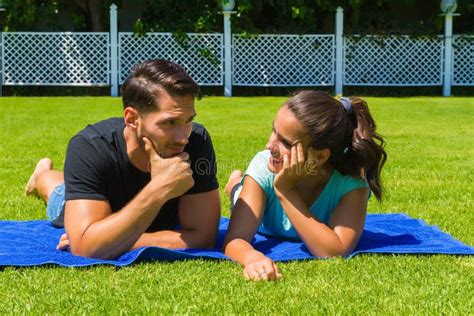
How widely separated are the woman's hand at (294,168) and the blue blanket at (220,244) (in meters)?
0.34

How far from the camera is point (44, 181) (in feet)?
18.3

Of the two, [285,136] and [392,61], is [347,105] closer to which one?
[285,136]

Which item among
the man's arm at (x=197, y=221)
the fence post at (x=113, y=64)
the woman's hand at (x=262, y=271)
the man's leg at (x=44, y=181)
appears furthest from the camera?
the fence post at (x=113, y=64)

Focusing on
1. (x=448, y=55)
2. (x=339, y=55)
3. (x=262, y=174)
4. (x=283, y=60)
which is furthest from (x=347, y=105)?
(x=448, y=55)

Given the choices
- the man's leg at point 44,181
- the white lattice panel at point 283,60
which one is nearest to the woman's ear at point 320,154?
the man's leg at point 44,181

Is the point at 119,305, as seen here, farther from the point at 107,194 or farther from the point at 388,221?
the point at 388,221

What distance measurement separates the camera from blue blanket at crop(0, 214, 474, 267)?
12.1 feet

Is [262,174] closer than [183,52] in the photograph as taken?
A: Yes

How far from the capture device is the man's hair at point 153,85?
3.57 meters

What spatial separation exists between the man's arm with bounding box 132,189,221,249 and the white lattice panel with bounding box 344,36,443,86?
13.9 m

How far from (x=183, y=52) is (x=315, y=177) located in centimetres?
1326

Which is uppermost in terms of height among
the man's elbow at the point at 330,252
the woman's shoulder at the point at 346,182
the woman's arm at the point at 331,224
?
the woman's shoulder at the point at 346,182

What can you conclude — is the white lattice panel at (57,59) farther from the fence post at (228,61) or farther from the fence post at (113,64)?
the fence post at (228,61)

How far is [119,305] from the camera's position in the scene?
2980 millimetres
